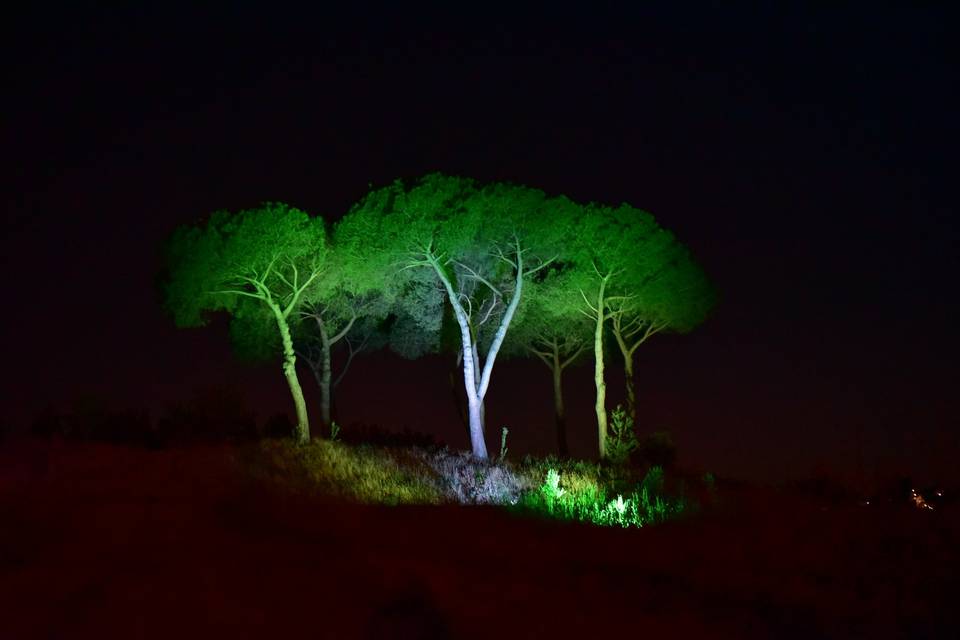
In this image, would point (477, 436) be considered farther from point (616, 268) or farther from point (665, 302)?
point (665, 302)

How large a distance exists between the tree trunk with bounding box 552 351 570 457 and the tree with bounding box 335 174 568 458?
18.0 ft

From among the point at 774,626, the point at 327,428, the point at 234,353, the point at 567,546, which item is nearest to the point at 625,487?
the point at 567,546

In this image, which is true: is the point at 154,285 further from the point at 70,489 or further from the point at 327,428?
the point at 70,489

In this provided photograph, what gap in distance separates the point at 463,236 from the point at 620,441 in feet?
19.3

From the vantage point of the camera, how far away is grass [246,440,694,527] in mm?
9688

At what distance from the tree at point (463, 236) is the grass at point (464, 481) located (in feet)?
7.85

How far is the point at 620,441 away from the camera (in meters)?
19.3

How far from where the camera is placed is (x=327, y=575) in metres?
5.82

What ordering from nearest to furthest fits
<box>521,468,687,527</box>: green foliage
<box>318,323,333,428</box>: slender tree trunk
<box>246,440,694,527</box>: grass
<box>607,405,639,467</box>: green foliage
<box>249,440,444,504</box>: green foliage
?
<box>521,468,687,527</box>: green foliage, <box>246,440,694,527</box>: grass, <box>249,440,444,504</box>: green foliage, <box>607,405,639,467</box>: green foliage, <box>318,323,333,428</box>: slender tree trunk

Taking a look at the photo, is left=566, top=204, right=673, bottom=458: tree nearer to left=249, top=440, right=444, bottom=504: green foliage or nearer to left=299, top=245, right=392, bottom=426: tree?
left=299, top=245, right=392, bottom=426: tree

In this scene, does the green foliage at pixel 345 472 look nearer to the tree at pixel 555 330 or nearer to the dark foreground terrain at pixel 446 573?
the dark foreground terrain at pixel 446 573

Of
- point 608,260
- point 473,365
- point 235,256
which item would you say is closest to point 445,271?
point 473,365

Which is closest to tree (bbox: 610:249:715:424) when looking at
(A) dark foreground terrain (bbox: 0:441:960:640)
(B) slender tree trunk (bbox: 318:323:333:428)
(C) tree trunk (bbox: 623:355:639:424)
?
(C) tree trunk (bbox: 623:355:639:424)

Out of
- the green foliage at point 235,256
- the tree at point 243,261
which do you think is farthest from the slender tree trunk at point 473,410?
the green foliage at point 235,256
